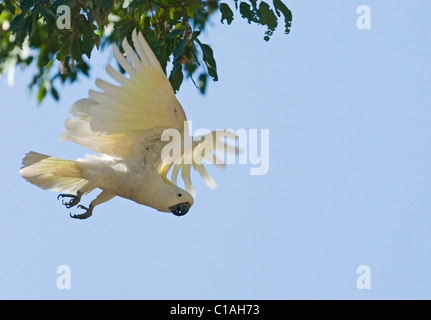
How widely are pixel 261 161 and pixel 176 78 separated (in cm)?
50

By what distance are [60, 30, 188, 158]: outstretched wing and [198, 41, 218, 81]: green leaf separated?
0.19 m

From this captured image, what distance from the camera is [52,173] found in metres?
3.76

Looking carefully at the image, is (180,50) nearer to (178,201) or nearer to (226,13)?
(226,13)

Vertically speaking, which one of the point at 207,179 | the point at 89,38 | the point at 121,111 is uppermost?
the point at 89,38

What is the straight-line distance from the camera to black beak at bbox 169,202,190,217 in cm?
373

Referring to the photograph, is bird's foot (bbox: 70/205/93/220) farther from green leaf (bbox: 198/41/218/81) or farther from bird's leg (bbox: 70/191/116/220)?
green leaf (bbox: 198/41/218/81)

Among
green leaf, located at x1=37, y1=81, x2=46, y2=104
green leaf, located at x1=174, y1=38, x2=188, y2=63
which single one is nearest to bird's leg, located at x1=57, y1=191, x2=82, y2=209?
green leaf, located at x1=174, y1=38, x2=188, y2=63

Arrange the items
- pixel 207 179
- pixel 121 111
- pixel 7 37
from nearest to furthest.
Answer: pixel 121 111 < pixel 207 179 < pixel 7 37

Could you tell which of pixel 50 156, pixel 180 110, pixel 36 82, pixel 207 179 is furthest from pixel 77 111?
pixel 36 82

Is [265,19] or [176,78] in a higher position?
[265,19]

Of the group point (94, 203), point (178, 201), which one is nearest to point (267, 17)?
point (178, 201)

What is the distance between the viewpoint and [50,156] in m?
3.70

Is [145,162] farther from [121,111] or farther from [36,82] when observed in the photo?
[36,82]

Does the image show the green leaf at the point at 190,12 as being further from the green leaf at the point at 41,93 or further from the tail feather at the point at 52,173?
the green leaf at the point at 41,93
